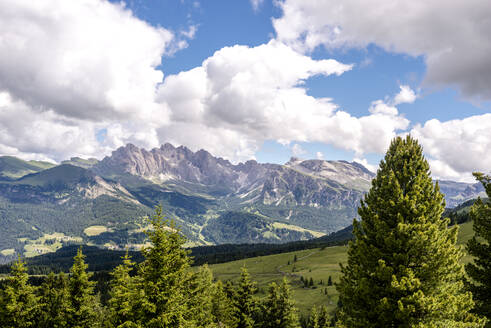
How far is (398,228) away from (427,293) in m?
4.13

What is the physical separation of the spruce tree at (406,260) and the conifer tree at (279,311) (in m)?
27.3

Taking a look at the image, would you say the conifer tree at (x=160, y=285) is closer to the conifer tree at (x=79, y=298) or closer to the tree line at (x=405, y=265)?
the tree line at (x=405, y=265)

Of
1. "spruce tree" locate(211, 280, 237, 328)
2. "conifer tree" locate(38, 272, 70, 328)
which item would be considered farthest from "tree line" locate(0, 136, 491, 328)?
"conifer tree" locate(38, 272, 70, 328)

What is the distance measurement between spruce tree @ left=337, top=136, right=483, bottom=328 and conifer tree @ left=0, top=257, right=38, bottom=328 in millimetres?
42221

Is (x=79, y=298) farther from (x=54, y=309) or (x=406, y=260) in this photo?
(x=406, y=260)

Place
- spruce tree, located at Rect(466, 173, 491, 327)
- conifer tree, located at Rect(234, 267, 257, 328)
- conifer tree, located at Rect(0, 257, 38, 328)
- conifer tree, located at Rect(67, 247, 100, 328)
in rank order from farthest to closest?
conifer tree, located at Rect(234, 267, 257, 328) → conifer tree, located at Rect(67, 247, 100, 328) → conifer tree, located at Rect(0, 257, 38, 328) → spruce tree, located at Rect(466, 173, 491, 327)

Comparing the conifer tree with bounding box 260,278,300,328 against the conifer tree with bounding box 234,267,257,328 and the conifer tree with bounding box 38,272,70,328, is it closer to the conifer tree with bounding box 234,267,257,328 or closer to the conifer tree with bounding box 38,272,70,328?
the conifer tree with bounding box 234,267,257,328

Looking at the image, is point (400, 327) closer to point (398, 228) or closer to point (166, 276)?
point (398, 228)

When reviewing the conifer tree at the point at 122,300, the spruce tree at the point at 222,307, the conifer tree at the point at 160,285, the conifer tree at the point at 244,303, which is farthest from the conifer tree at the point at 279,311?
the conifer tree at the point at 122,300

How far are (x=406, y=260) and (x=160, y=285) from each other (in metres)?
21.1

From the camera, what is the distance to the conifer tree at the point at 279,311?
42578 mm

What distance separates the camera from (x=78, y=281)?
4097 cm

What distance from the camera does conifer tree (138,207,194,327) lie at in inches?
1001

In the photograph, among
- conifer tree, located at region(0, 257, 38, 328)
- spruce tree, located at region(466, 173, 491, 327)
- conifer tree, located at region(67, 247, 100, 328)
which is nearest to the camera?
spruce tree, located at region(466, 173, 491, 327)
